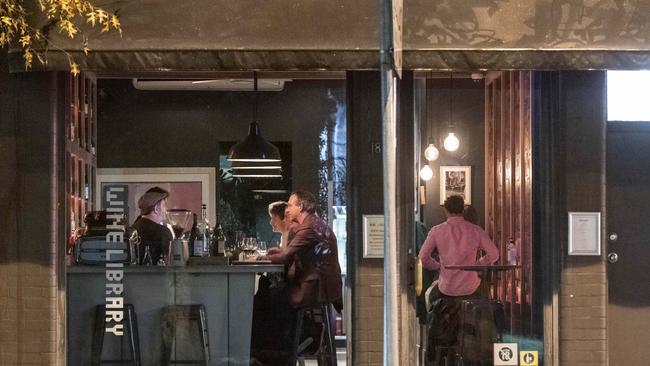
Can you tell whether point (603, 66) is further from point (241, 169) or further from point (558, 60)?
point (241, 169)

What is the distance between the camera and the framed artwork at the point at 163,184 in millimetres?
8805

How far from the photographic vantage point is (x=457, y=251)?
356 inches

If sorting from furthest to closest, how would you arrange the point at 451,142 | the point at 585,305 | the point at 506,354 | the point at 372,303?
the point at 451,142 → the point at 506,354 → the point at 585,305 → the point at 372,303

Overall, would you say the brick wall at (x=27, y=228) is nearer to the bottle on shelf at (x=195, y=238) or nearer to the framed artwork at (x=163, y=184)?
the framed artwork at (x=163, y=184)

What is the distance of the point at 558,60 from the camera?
7.96m

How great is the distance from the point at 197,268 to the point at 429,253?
1.92m

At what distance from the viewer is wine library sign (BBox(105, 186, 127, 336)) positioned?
8.80m

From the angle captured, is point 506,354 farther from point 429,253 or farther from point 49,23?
point 49,23

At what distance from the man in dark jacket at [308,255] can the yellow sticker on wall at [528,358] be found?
161 centimetres

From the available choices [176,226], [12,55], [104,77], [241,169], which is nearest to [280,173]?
[241,169]

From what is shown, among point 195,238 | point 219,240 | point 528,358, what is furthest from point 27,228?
point 528,358

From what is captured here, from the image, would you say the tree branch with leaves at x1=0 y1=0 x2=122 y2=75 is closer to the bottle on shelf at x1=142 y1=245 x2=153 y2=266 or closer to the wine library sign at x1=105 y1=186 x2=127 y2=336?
the wine library sign at x1=105 y1=186 x2=127 y2=336

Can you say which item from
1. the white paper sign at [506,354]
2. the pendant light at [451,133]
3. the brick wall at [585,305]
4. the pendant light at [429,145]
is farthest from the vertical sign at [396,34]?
the white paper sign at [506,354]

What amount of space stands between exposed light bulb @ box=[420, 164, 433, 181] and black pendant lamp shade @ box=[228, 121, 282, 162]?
1.17m
